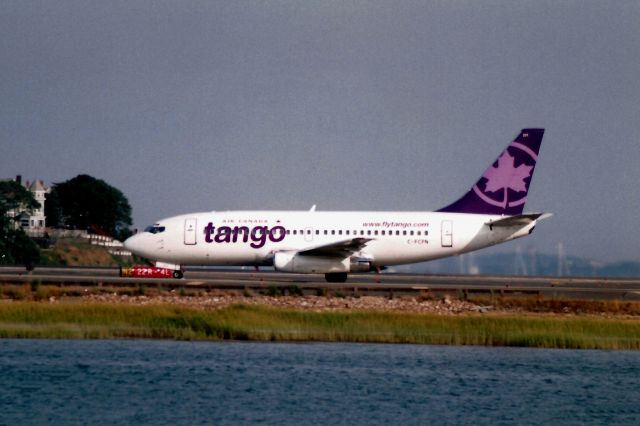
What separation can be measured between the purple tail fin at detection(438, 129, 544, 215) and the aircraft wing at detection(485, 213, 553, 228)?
230 cm

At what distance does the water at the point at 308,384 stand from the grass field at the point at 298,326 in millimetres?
1094

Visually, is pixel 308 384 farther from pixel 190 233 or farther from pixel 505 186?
pixel 505 186

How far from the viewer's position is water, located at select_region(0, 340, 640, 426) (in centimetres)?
3062

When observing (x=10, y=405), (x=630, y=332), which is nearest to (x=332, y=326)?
(x=630, y=332)

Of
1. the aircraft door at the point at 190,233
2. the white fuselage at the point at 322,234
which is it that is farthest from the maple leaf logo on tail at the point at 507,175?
the aircraft door at the point at 190,233

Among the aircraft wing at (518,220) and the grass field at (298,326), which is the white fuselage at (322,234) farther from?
the grass field at (298,326)

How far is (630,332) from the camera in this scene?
4544 centimetres

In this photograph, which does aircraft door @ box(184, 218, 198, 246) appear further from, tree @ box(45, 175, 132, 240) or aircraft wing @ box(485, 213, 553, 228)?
tree @ box(45, 175, 132, 240)

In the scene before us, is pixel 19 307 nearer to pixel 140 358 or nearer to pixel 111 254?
pixel 140 358

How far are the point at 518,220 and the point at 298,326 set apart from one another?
21.6 metres

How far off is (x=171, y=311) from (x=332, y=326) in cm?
619

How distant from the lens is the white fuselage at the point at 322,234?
62.9 metres

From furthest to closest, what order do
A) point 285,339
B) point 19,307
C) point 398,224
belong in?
point 398,224 < point 19,307 < point 285,339

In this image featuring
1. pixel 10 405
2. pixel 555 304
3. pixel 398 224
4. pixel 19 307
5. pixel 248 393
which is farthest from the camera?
pixel 398 224
